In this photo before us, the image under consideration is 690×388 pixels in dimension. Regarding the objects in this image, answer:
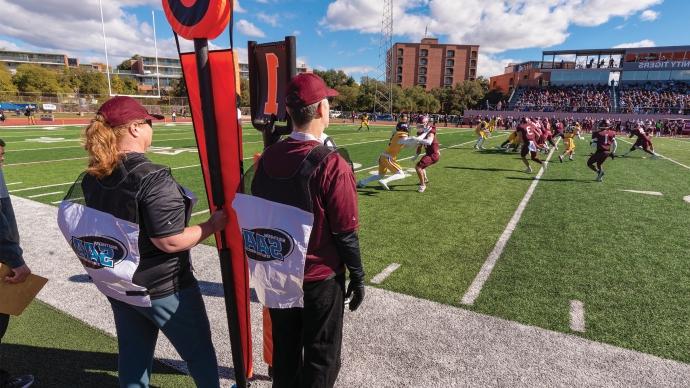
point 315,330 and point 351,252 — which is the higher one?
point 351,252

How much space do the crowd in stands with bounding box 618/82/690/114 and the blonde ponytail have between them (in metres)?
64.4

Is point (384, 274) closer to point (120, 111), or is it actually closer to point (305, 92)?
point (305, 92)

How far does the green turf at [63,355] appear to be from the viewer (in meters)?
2.96

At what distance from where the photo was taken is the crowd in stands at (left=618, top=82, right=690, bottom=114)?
168 ft

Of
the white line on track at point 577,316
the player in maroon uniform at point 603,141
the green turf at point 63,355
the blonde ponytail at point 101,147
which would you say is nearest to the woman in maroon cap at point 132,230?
the blonde ponytail at point 101,147

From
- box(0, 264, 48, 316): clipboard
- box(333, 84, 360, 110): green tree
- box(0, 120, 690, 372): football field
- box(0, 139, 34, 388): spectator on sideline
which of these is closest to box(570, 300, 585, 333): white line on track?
box(0, 120, 690, 372): football field

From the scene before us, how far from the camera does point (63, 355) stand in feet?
10.5

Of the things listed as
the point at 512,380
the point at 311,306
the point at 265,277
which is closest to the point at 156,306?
the point at 265,277

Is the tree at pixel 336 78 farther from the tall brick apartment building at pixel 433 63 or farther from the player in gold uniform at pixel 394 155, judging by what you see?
the player in gold uniform at pixel 394 155

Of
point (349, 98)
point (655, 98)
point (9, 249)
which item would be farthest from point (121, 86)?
point (655, 98)

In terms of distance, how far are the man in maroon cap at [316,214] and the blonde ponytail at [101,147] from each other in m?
0.69

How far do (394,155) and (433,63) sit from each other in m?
99.0

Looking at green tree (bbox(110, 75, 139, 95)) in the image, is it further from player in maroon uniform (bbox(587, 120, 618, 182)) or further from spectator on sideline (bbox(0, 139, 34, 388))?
spectator on sideline (bbox(0, 139, 34, 388))

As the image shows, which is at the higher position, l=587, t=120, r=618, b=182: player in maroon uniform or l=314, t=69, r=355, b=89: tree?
l=314, t=69, r=355, b=89: tree
